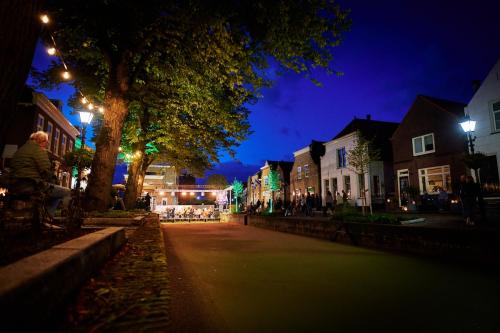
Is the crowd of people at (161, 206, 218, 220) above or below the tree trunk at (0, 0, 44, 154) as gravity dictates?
below

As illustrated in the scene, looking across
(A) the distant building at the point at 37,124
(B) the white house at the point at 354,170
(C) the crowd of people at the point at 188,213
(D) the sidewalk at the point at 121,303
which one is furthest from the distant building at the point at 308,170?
(D) the sidewalk at the point at 121,303

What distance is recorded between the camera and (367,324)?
283cm

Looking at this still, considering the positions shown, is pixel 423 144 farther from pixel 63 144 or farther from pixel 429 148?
pixel 63 144

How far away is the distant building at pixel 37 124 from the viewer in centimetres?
2144

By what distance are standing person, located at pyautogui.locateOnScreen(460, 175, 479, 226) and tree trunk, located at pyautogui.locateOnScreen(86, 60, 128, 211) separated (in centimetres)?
1073

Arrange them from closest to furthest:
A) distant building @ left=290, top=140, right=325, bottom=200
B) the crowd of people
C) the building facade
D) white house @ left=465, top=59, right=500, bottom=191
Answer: white house @ left=465, top=59, right=500, bottom=191 → the building facade → the crowd of people → distant building @ left=290, top=140, right=325, bottom=200

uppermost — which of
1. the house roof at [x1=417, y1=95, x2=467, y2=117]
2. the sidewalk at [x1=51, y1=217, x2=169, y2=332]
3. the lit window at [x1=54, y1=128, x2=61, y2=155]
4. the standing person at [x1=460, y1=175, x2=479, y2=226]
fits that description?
the house roof at [x1=417, y1=95, x2=467, y2=117]

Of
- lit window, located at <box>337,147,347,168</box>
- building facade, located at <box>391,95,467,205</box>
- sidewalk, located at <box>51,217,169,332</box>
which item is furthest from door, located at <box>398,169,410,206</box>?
sidewalk, located at <box>51,217,169,332</box>

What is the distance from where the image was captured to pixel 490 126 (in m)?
17.4

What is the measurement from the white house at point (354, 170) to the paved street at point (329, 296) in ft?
71.5

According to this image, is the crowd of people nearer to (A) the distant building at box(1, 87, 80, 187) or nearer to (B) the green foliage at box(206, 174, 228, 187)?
(A) the distant building at box(1, 87, 80, 187)

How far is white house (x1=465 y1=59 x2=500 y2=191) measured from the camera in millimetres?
17062

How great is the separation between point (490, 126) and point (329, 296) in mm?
19471

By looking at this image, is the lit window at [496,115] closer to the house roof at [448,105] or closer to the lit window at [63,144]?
the house roof at [448,105]
